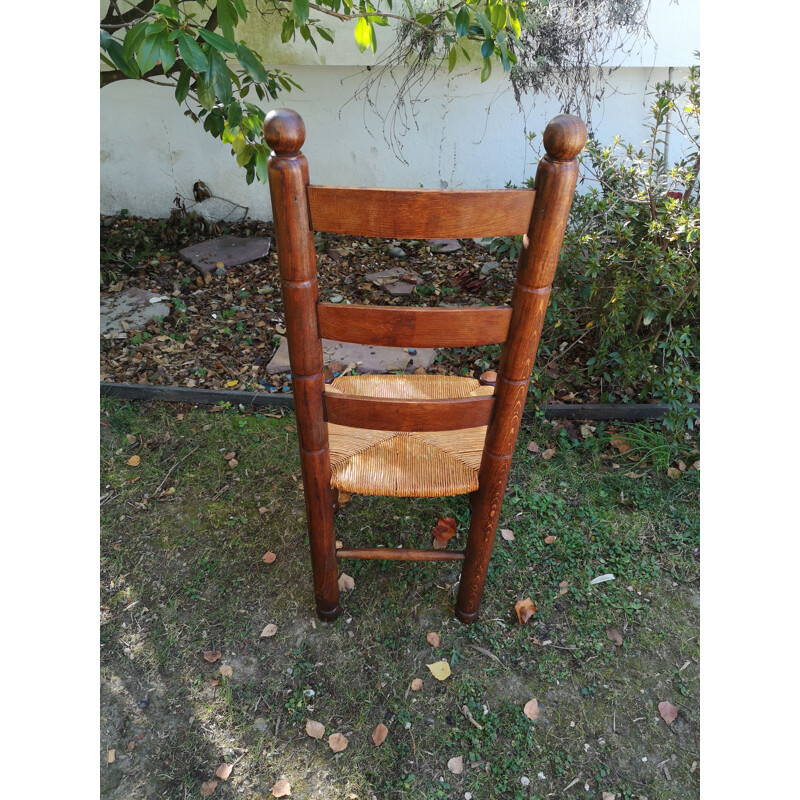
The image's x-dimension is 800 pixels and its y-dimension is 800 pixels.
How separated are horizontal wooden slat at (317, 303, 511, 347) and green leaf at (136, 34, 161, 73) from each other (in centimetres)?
81

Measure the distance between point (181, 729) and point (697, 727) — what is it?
1.59m

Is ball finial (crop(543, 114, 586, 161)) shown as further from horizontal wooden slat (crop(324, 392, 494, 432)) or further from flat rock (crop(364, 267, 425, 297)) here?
flat rock (crop(364, 267, 425, 297))

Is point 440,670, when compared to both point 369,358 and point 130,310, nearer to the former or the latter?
point 369,358

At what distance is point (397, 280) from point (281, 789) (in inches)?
120

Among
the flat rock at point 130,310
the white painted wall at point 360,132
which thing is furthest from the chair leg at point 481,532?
the white painted wall at point 360,132

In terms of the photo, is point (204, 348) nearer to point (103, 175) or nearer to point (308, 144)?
point (308, 144)

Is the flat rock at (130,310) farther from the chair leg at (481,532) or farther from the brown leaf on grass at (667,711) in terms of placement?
the brown leaf on grass at (667,711)

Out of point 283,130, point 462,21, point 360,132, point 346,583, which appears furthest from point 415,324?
point 360,132

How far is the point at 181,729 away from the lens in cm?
182

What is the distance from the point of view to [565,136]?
114 cm

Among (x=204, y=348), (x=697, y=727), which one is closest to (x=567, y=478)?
(x=697, y=727)

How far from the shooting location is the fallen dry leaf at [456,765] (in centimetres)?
173

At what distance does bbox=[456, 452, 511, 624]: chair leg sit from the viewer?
1710 mm

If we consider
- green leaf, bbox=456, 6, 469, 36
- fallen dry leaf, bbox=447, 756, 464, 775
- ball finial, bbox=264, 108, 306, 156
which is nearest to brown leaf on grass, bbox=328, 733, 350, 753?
fallen dry leaf, bbox=447, 756, 464, 775
